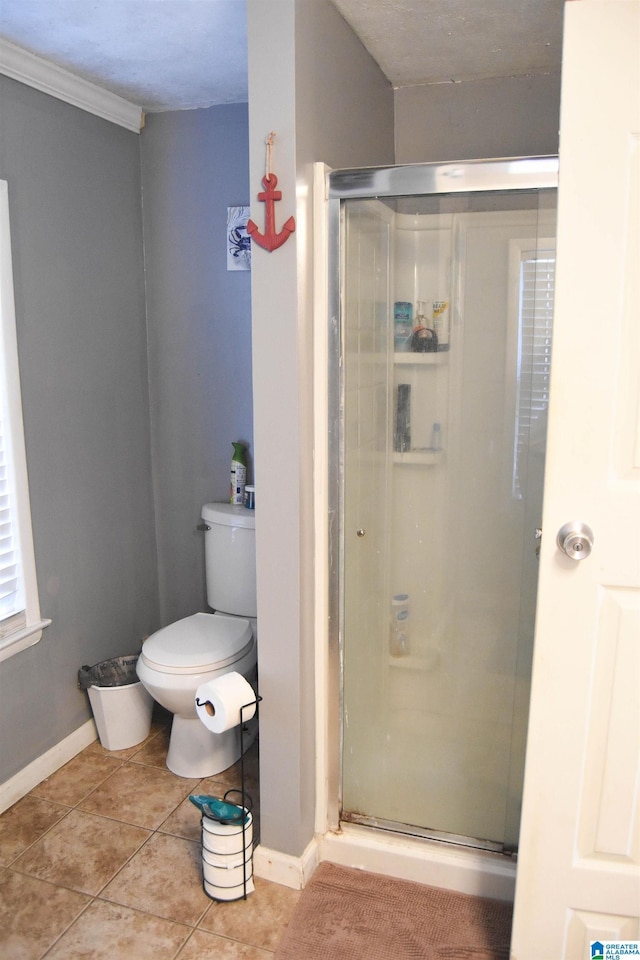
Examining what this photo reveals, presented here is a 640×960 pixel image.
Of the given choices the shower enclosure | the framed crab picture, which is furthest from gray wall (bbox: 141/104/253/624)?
the shower enclosure

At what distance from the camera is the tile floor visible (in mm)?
1865

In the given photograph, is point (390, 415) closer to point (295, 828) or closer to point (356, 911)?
point (295, 828)

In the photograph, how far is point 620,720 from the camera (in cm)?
159

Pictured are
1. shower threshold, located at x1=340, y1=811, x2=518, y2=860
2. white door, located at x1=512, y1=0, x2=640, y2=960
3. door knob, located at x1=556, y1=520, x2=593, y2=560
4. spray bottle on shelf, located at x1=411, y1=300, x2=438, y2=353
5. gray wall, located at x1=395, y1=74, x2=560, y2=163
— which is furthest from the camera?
gray wall, located at x1=395, y1=74, x2=560, y2=163

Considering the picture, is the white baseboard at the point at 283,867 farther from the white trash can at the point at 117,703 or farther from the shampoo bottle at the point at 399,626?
the white trash can at the point at 117,703

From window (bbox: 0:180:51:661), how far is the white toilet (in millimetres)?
403

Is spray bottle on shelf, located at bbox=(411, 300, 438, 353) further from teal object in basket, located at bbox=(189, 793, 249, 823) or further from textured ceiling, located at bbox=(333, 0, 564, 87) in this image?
teal object in basket, located at bbox=(189, 793, 249, 823)

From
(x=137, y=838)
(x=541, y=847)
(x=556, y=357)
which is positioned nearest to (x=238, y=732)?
(x=137, y=838)

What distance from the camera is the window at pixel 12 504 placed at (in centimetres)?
227

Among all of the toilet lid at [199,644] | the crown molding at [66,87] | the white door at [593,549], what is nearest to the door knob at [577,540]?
the white door at [593,549]

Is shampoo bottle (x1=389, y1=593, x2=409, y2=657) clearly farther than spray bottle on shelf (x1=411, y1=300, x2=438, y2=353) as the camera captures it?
Yes

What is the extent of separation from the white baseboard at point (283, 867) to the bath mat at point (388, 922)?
0.03 meters

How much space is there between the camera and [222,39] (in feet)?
6.91

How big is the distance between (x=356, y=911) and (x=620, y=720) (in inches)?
35.6
